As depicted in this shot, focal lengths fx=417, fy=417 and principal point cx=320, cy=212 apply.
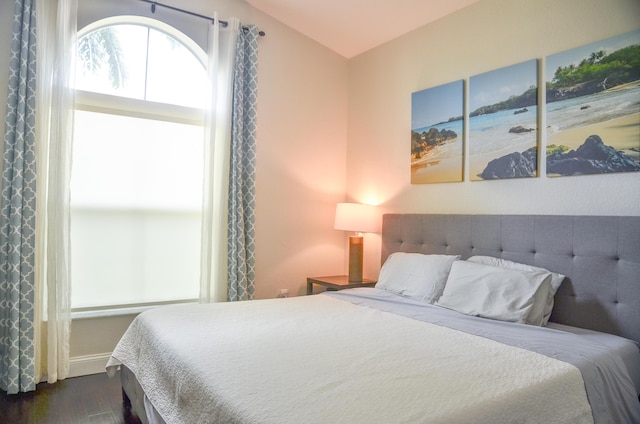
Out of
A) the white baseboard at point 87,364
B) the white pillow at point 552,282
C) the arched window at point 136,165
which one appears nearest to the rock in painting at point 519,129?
the white pillow at point 552,282

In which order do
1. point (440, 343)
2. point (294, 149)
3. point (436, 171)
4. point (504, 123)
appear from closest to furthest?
point (440, 343), point (504, 123), point (436, 171), point (294, 149)

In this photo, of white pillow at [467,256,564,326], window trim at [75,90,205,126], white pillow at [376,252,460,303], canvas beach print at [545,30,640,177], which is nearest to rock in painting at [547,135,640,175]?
canvas beach print at [545,30,640,177]

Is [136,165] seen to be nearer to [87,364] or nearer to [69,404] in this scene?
[87,364]

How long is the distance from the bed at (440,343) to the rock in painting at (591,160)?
28cm

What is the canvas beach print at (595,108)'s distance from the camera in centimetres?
218

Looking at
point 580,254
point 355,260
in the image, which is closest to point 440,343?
point 580,254

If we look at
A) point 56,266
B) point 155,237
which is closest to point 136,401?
point 56,266

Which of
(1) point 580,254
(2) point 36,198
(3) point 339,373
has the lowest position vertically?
(3) point 339,373

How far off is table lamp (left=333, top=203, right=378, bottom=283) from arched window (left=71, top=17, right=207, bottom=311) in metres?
1.27

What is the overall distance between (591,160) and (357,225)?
1.80m

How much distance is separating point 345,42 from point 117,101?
207 cm

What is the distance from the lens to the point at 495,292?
2.34 meters

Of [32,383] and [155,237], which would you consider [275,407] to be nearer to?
[32,383]

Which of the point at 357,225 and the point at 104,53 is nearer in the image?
the point at 104,53
